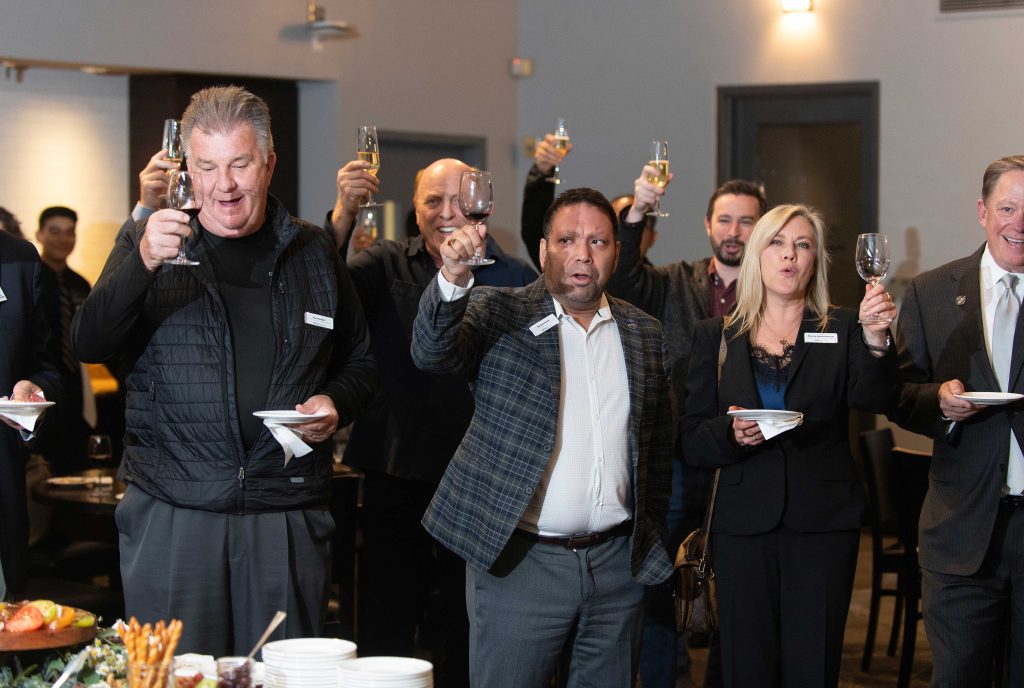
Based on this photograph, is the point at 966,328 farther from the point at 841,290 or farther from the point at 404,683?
the point at 841,290

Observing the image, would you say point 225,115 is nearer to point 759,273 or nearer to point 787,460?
point 759,273

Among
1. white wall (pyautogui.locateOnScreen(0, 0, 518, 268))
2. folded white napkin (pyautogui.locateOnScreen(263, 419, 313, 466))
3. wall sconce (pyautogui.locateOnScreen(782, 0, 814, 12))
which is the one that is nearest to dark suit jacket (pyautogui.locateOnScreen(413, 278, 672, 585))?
folded white napkin (pyautogui.locateOnScreen(263, 419, 313, 466))

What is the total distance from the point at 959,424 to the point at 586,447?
124cm

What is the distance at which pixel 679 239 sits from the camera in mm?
8883

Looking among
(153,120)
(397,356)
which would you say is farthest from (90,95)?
(397,356)

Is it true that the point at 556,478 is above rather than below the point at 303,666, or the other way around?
above

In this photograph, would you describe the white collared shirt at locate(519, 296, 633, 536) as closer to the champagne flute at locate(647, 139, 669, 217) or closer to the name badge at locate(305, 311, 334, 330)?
the name badge at locate(305, 311, 334, 330)

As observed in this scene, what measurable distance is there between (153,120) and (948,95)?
511 centimetres

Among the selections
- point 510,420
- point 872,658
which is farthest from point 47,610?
point 872,658

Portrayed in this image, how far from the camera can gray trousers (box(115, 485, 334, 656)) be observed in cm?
319

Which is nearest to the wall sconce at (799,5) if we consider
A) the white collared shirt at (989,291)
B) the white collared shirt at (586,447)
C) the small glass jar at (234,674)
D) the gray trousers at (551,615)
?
the white collared shirt at (989,291)

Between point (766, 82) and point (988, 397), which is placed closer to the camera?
point (988, 397)

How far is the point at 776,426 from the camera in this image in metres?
3.59

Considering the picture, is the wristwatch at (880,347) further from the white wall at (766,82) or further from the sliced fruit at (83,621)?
the white wall at (766,82)
